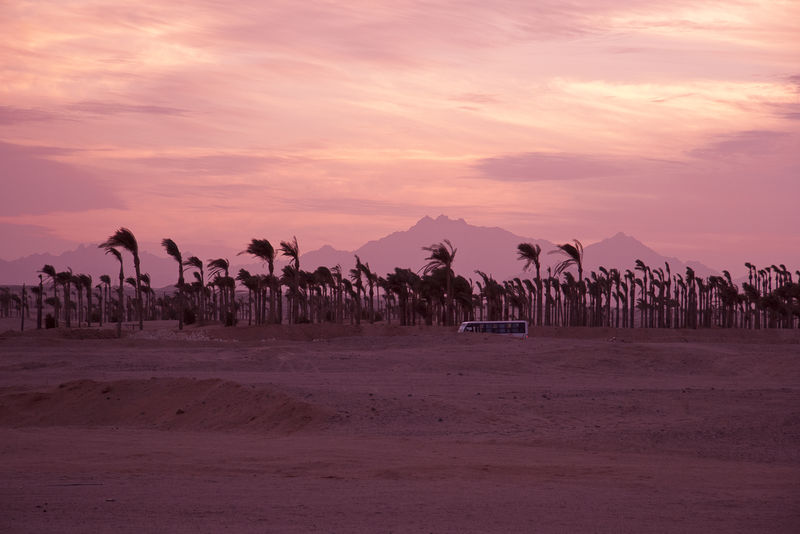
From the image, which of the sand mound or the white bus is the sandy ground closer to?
the sand mound

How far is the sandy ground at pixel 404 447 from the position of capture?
11.4m

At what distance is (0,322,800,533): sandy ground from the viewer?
11.4 m

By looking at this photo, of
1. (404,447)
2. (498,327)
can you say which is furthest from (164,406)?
(498,327)

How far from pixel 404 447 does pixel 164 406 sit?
8.67 meters

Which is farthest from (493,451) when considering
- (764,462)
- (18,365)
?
(18,365)

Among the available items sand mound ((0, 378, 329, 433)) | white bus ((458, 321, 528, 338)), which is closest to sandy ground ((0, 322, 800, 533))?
sand mound ((0, 378, 329, 433))

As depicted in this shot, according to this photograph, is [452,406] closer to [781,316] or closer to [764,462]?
[764,462]

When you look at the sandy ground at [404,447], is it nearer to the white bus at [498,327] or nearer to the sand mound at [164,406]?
the sand mound at [164,406]

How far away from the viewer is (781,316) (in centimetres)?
9925

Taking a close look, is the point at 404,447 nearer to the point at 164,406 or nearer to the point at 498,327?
the point at 164,406

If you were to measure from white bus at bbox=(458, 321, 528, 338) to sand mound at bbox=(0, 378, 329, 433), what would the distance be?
34.7 metres

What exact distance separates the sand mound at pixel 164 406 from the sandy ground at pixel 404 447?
0.07 m

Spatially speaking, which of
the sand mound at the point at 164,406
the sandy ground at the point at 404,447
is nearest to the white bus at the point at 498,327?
the sandy ground at the point at 404,447

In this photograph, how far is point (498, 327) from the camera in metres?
61.4
